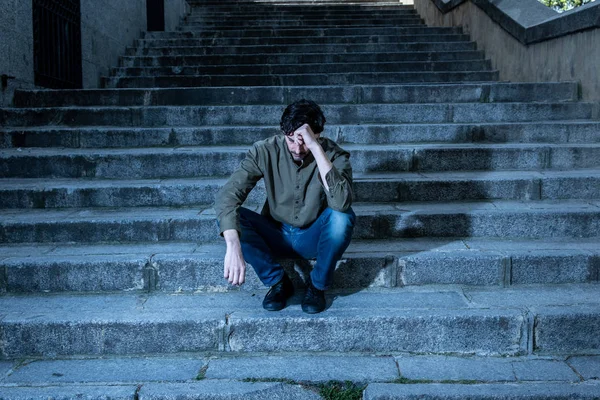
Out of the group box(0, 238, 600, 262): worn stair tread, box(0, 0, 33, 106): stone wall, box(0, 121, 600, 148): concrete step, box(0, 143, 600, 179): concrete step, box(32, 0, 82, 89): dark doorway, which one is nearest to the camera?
box(0, 238, 600, 262): worn stair tread

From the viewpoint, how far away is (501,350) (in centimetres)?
325

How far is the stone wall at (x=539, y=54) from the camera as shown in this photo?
232 inches

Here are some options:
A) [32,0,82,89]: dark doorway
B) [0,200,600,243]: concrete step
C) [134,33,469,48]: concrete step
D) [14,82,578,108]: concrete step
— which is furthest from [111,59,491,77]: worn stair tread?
[0,200,600,243]: concrete step

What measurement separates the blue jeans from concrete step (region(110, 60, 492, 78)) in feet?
14.3

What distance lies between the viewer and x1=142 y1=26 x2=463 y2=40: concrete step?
9203mm

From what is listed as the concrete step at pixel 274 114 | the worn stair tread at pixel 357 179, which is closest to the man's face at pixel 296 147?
the worn stair tread at pixel 357 179

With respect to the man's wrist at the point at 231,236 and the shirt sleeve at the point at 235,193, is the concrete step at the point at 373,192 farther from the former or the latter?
the man's wrist at the point at 231,236

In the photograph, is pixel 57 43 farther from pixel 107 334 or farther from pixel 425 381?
pixel 425 381

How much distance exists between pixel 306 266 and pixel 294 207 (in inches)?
17.8

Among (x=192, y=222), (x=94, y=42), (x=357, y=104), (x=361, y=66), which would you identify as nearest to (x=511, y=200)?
(x=357, y=104)

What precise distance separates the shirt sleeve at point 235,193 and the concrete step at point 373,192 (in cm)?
124

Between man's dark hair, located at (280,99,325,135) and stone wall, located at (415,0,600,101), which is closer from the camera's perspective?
man's dark hair, located at (280,99,325,135)

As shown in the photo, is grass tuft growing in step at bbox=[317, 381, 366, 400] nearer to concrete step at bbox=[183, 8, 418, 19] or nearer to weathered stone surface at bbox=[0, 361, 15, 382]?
weathered stone surface at bbox=[0, 361, 15, 382]

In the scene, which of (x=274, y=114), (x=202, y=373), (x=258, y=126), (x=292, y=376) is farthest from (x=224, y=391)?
(x=274, y=114)
